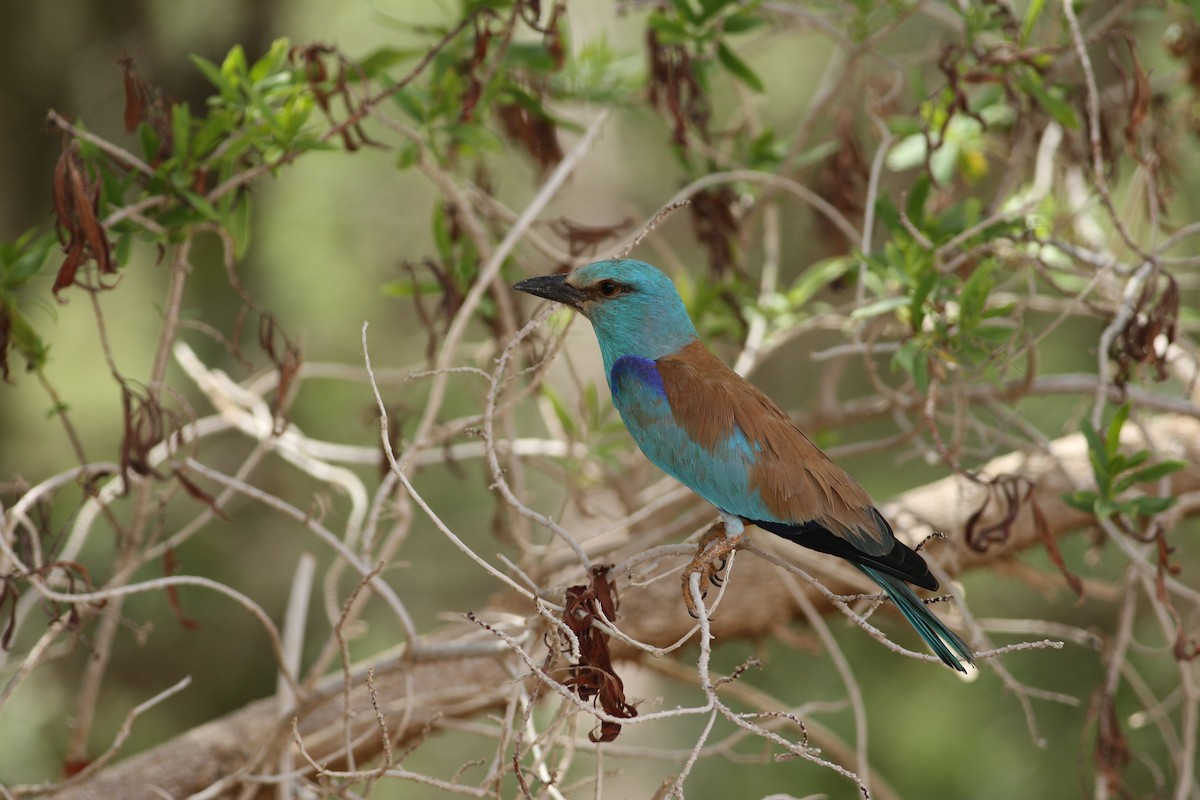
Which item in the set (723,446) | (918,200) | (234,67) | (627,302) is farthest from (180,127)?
(918,200)

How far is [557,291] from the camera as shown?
2752 millimetres

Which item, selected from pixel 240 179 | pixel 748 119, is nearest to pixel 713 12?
pixel 748 119

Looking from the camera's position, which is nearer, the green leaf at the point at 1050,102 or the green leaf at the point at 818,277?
the green leaf at the point at 1050,102

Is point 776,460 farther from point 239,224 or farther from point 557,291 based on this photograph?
point 239,224

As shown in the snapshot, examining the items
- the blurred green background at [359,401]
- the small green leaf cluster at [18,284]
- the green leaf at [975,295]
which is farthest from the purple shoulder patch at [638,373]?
the blurred green background at [359,401]

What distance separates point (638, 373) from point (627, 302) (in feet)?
0.63

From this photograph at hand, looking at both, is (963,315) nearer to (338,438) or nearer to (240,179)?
(240,179)

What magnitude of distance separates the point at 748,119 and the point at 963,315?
4.52 feet

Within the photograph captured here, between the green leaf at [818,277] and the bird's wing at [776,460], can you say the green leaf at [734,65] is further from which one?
the bird's wing at [776,460]

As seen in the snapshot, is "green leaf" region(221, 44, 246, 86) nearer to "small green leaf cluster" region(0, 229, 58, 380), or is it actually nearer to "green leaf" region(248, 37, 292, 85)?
"green leaf" region(248, 37, 292, 85)

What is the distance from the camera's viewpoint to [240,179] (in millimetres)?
2703

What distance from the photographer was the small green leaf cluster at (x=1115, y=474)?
8.79 ft

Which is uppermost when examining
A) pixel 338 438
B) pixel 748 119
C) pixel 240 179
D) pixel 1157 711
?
pixel 240 179

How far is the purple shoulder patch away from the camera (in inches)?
103
